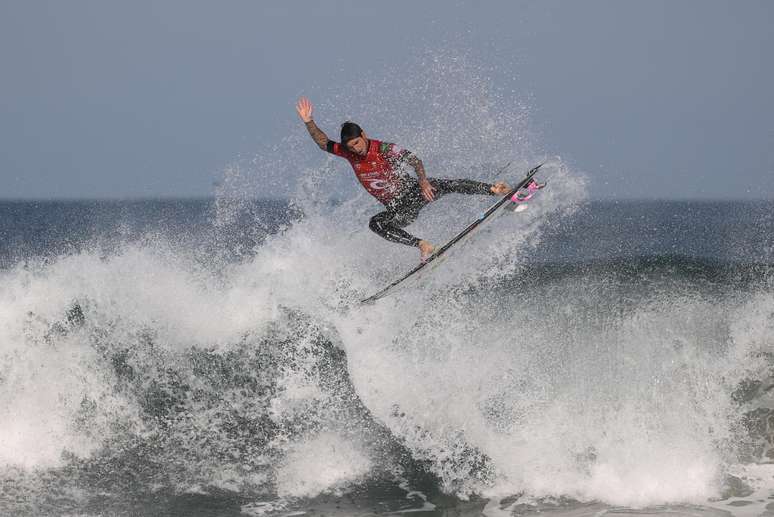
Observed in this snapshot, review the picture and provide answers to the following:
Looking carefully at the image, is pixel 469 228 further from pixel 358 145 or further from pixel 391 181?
pixel 358 145

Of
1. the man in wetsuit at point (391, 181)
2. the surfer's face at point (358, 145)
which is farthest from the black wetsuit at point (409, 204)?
the surfer's face at point (358, 145)

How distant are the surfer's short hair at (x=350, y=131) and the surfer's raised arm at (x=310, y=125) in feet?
1.36

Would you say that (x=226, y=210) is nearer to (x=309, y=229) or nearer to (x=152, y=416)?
(x=309, y=229)

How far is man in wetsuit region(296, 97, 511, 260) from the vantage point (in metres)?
9.14

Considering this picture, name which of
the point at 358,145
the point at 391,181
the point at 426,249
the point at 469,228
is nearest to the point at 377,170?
the point at 391,181

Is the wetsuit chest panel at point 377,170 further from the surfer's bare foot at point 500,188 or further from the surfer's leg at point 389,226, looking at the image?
the surfer's bare foot at point 500,188

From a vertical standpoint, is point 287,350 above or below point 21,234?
below

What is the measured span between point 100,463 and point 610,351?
642cm

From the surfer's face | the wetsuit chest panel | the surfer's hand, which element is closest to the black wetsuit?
the wetsuit chest panel

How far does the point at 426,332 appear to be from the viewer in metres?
10.2

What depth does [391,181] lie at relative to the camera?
9.61 metres

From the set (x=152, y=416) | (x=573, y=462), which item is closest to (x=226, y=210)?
(x=152, y=416)

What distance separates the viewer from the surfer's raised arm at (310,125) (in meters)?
9.13

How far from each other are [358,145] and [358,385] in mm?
2979
